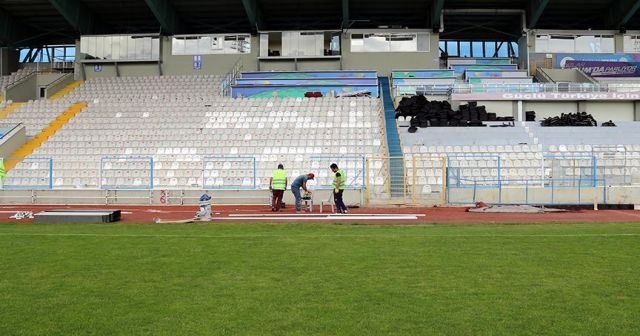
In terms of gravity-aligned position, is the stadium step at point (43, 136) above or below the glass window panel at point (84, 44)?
below

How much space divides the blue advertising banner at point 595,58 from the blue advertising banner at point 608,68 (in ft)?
0.79

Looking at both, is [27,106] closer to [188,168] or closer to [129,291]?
[188,168]

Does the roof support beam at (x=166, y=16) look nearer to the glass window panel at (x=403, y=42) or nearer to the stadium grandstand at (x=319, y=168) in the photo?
the stadium grandstand at (x=319, y=168)

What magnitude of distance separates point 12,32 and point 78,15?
6391 mm

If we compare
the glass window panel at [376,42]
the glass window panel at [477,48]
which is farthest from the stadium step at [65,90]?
the glass window panel at [477,48]

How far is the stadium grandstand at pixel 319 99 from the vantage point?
22.8 meters

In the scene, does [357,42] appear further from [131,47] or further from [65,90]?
[65,90]

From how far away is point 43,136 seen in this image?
29.5 meters

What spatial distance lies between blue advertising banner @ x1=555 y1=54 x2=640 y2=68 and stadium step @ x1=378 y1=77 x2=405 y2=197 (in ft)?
39.2

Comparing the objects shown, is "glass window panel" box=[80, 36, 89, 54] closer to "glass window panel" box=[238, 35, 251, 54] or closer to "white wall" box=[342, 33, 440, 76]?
"glass window panel" box=[238, 35, 251, 54]

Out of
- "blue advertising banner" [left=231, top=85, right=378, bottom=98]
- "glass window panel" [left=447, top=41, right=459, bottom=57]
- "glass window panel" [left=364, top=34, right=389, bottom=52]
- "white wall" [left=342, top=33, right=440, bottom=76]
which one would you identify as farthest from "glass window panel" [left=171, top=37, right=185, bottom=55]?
"glass window panel" [left=447, top=41, right=459, bottom=57]

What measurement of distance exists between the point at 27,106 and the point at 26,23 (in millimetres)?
12715

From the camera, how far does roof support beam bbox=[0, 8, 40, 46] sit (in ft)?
137

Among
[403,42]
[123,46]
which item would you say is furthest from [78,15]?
[403,42]
